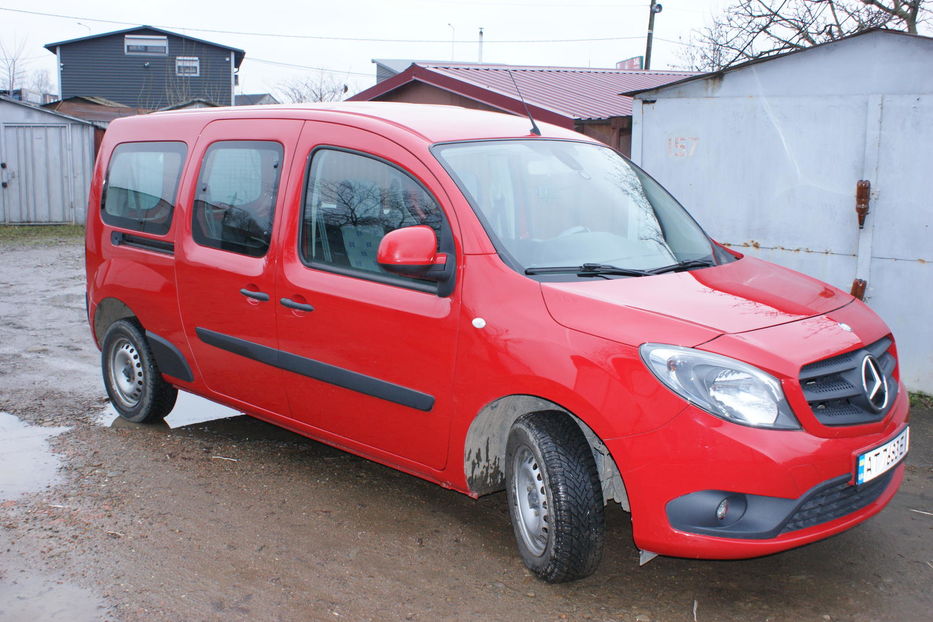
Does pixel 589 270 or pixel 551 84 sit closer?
pixel 589 270

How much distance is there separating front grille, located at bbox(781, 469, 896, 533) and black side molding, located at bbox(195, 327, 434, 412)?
1.53m

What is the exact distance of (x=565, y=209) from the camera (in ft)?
13.7

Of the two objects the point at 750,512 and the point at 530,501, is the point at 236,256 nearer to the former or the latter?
the point at 530,501

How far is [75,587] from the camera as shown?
12.2 feet

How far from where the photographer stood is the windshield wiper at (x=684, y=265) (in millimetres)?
4020

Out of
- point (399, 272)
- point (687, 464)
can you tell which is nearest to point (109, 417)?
point (399, 272)

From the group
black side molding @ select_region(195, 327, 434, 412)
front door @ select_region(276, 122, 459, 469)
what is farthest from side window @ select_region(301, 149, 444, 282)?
black side molding @ select_region(195, 327, 434, 412)

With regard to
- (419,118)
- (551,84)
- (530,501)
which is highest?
(551,84)

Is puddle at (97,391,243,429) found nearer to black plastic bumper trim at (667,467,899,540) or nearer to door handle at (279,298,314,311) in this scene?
door handle at (279,298,314,311)

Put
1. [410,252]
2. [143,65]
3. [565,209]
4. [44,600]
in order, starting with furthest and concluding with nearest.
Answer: [143,65] < [565,209] < [410,252] < [44,600]

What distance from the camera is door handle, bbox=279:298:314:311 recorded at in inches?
175

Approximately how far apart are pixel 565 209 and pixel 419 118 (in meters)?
0.85

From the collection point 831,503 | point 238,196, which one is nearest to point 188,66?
point 238,196

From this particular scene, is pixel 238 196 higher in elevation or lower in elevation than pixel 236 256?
higher
